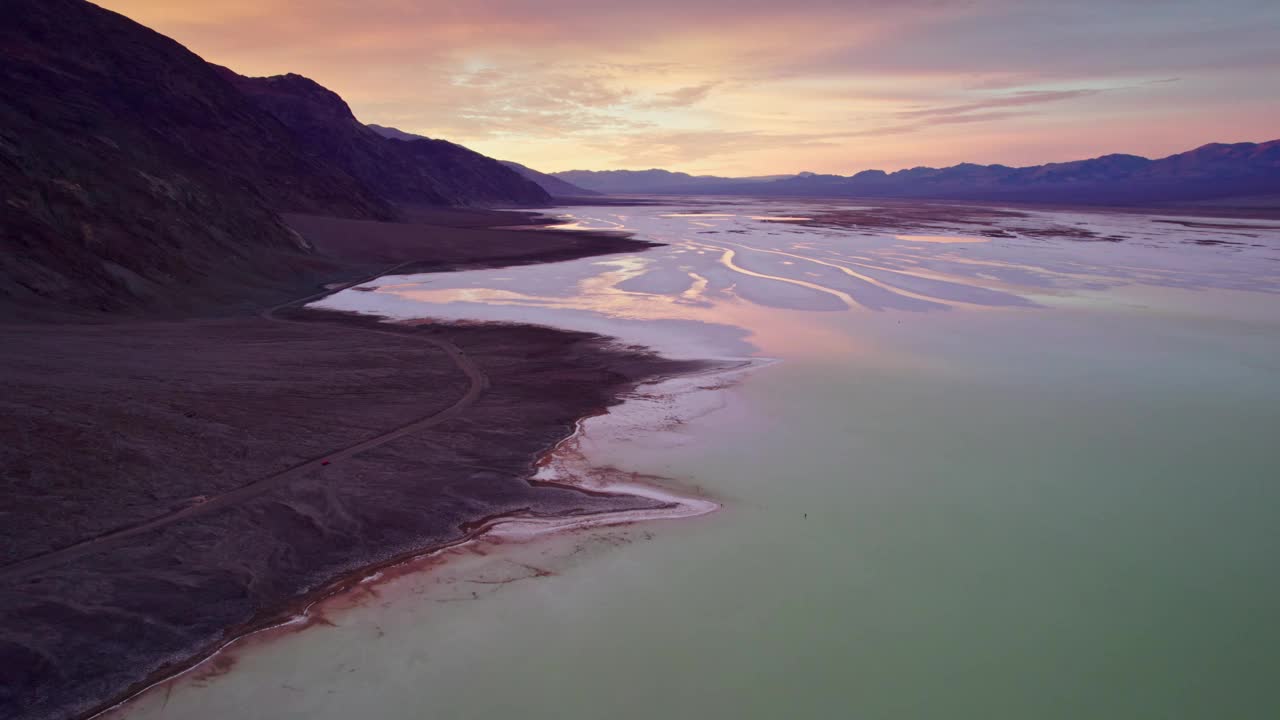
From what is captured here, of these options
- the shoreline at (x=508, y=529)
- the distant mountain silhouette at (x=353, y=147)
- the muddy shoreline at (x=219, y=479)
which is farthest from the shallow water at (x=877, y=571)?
the distant mountain silhouette at (x=353, y=147)

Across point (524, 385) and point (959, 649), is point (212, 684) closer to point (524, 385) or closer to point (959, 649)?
point (959, 649)

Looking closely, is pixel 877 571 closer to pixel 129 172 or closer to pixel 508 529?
pixel 508 529

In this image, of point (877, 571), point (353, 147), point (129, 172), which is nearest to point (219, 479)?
point (877, 571)

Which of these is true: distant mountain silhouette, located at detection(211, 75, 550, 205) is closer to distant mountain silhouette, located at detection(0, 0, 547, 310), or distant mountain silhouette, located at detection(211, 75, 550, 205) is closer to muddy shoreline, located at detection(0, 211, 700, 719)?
distant mountain silhouette, located at detection(0, 0, 547, 310)

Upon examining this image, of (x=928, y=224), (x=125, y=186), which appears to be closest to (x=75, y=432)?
(x=125, y=186)

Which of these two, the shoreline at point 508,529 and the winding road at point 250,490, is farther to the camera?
the winding road at point 250,490

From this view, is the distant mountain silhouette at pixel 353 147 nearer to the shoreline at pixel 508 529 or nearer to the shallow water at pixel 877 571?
the shallow water at pixel 877 571
